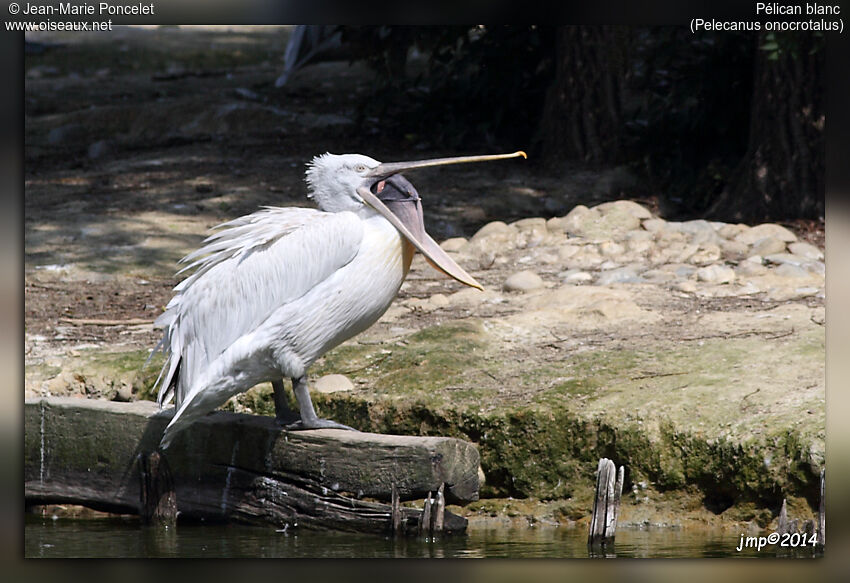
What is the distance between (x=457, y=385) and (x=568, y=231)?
2838mm

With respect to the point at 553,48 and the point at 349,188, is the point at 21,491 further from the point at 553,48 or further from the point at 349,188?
the point at 553,48

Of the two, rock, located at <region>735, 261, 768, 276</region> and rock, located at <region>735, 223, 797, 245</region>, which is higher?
rock, located at <region>735, 223, 797, 245</region>

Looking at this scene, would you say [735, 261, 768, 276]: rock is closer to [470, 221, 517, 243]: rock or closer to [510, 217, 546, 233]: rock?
[510, 217, 546, 233]: rock

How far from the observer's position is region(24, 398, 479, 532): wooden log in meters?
4.02

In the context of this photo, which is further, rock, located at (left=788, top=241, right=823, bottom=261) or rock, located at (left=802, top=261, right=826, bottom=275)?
rock, located at (left=788, top=241, right=823, bottom=261)

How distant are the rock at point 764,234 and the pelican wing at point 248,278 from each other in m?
3.73

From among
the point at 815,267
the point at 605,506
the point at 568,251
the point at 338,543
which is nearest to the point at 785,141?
the point at 815,267

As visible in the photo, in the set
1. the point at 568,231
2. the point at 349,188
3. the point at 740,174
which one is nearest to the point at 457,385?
the point at 349,188

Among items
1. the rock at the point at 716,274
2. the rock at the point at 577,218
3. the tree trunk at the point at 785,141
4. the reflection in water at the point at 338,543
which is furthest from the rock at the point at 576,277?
the reflection in water at the point at 338,543

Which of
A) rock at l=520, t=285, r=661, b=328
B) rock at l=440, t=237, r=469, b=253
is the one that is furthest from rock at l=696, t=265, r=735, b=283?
rock at l=440, t=237, r=469, b=253

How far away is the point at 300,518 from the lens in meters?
4.24

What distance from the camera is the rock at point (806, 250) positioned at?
6.74 meters

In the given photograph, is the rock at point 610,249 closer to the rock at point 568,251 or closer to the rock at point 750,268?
the rock at point 568,251

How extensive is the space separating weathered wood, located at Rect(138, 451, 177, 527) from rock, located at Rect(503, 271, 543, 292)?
102 inches
